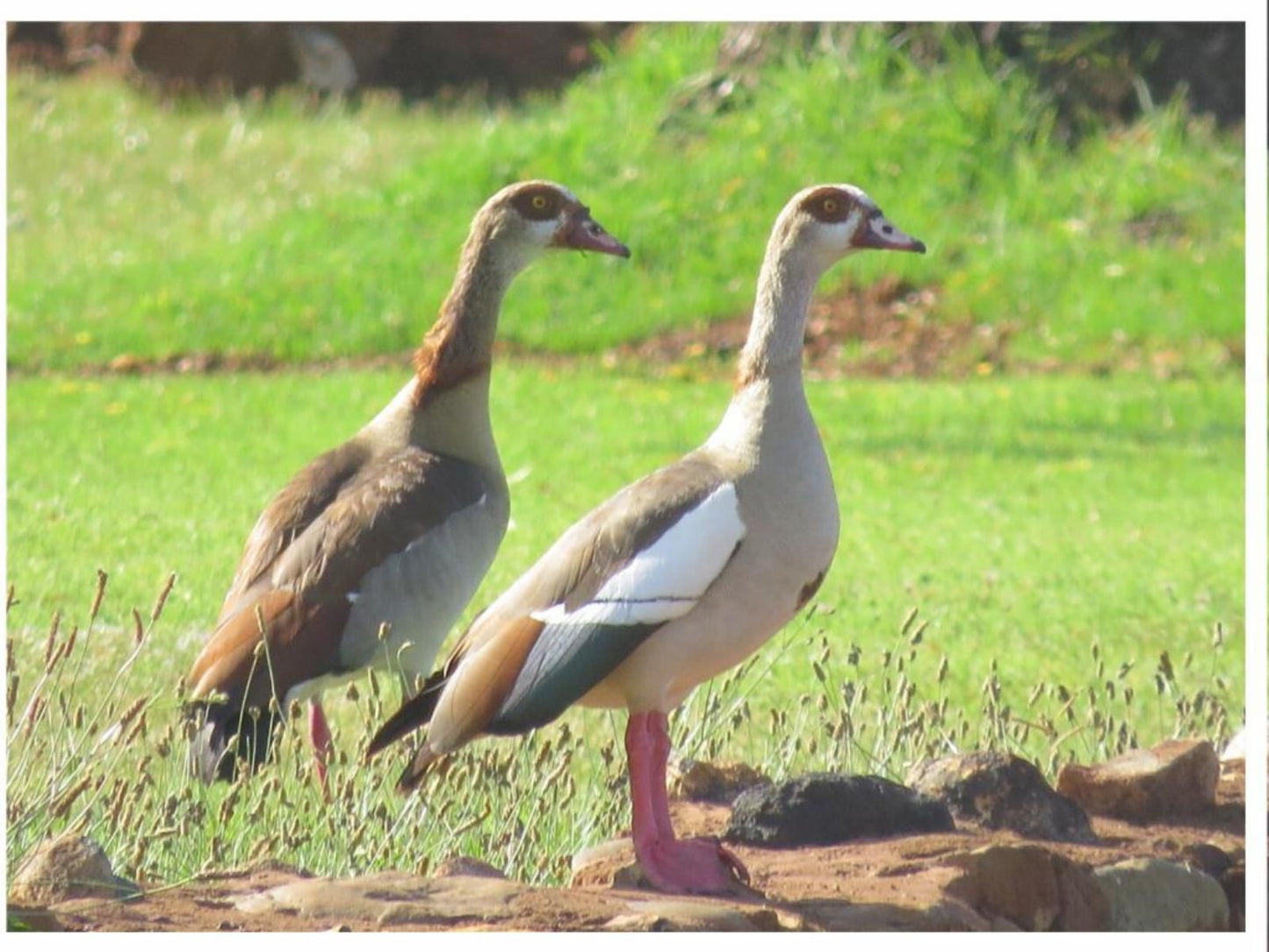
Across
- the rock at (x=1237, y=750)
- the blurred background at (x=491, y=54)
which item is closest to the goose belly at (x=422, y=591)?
the rock at (x=1237, y=750)

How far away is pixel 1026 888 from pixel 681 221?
8.58 meters

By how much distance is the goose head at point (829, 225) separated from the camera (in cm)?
430

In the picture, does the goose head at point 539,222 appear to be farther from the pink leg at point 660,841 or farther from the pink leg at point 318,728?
the pink leg at point 660,841

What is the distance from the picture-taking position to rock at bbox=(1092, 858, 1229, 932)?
4090mm

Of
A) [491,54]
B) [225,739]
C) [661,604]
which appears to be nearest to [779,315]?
[661,604]

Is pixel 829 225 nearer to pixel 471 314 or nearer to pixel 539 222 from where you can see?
pixel 539 222

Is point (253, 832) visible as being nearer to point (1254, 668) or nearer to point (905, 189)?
point (1254, 668)

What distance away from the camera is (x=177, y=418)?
33.0 feet

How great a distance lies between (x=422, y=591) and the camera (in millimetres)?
5152

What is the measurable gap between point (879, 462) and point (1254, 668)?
534 centimetres

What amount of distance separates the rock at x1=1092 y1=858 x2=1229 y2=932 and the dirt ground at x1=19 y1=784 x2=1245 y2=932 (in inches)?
4.5

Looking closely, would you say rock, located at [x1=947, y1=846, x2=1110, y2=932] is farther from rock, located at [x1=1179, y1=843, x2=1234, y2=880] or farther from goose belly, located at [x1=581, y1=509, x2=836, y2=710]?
goose belly, located at [x1=581, y1=509, x2=836, y2=710]
